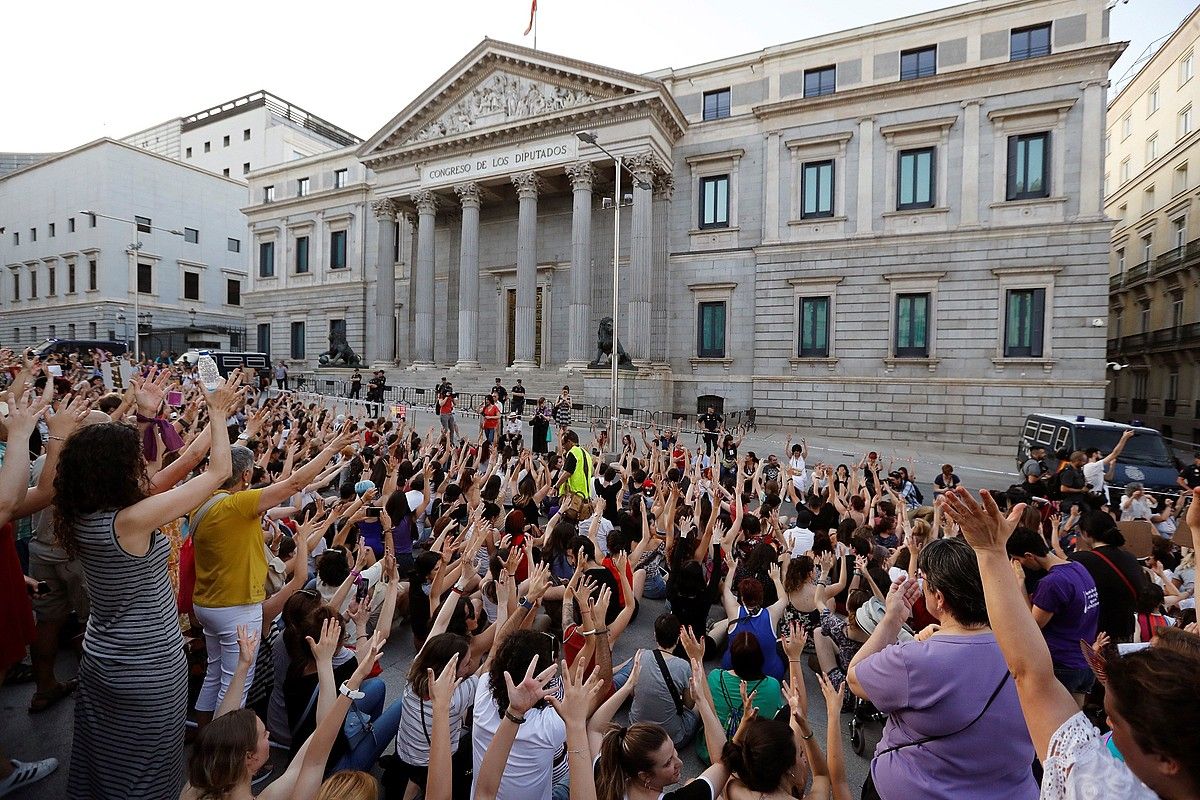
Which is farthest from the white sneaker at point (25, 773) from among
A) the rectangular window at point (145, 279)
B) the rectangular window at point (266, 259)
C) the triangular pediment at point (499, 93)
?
the rectangular window at point (145, 279)

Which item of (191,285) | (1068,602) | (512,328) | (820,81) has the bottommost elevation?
(1068,602)

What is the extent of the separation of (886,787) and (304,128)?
69346mm

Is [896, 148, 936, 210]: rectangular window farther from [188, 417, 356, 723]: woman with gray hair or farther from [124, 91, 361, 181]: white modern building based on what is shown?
[124, 91, 361, 181]: white modern building

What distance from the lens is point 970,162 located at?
79.0ft

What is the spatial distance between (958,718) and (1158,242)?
4535 cm

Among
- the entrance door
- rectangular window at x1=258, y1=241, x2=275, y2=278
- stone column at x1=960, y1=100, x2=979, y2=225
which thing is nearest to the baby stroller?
stone column at x1=960, y1=100, x2=979, y2=225

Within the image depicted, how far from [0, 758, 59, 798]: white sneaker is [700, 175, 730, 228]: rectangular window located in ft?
91.9

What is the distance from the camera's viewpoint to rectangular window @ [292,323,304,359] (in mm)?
40844

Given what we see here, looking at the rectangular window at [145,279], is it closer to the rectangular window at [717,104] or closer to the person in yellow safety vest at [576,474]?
the rectangular window at [717,104]

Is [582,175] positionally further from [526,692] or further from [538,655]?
[526,692]

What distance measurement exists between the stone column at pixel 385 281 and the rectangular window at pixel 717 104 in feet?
55.9

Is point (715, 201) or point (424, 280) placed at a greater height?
point (715, 201)

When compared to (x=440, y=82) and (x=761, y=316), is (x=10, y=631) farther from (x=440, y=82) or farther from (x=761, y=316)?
(x=440, y=82)

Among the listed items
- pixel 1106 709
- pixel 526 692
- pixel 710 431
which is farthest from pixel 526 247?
pixel 1106 709
